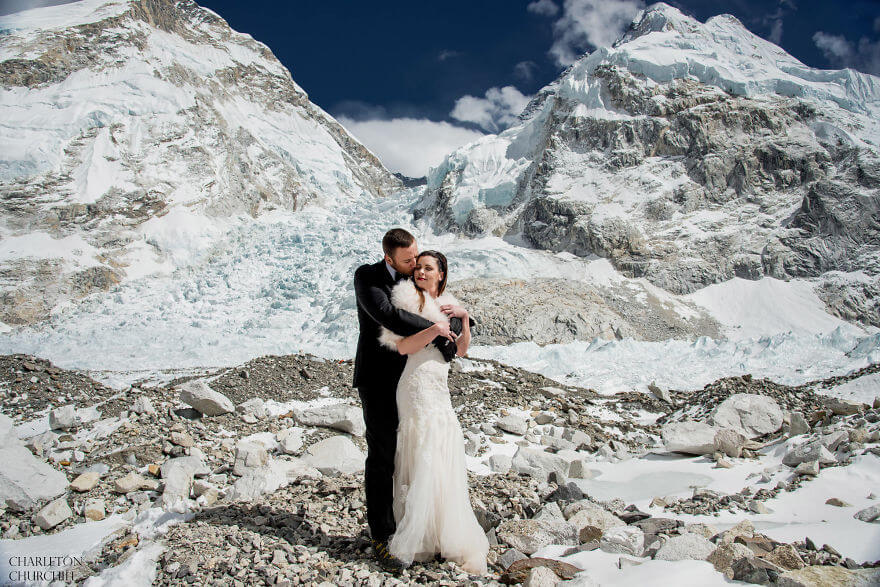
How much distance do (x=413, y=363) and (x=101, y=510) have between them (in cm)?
331

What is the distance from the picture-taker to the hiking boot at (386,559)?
8.48 feet

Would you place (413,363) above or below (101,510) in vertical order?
above

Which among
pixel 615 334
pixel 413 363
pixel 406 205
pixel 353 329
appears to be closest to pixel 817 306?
pixel 615 334

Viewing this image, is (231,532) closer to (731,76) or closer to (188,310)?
(188,310)

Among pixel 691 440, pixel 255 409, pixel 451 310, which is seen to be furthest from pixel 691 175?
pixel 451 310

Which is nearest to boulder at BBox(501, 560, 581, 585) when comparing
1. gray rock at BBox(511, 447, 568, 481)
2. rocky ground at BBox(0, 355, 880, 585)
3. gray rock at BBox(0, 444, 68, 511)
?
rocky ground at BBox(0, 355, 880, 585)

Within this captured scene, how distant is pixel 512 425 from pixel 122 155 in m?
35.7

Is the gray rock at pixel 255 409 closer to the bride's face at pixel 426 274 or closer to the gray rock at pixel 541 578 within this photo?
the bride's face at pixel 426 274

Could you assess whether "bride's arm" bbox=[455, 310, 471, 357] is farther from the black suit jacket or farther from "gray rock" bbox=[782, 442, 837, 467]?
"gray rock" bbox=[782, 442, 837, 467]

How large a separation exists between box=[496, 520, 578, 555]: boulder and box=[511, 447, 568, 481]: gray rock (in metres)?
1.62

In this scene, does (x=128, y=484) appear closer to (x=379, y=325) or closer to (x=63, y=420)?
(x=63, y=420)

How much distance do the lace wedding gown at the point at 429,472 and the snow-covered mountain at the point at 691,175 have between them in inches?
1143

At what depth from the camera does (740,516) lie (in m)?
3.70

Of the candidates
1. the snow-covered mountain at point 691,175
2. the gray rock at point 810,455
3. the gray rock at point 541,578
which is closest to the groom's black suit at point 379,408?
the gray rock at point 541,578
